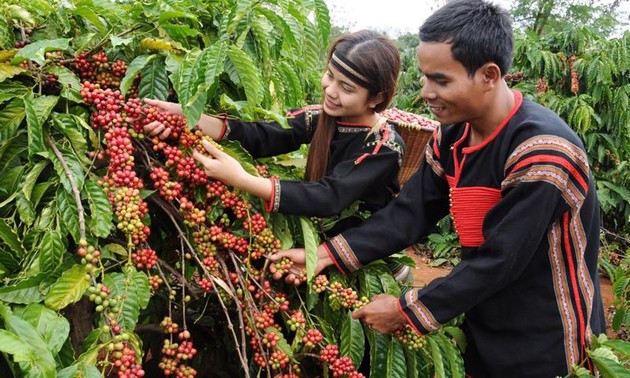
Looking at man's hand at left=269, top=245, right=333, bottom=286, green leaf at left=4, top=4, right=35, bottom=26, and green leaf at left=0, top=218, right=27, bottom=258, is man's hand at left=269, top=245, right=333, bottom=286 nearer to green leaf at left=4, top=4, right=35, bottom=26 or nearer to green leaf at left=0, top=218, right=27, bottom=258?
green leaf at left=0, top=218, right=27, bottom=258

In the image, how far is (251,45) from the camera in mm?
1589

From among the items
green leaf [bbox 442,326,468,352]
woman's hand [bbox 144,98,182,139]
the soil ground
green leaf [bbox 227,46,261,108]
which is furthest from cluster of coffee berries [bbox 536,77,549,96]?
woman's hand [bbox 144,98,182,139]

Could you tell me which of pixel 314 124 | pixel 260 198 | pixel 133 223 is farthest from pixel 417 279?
pixel 133 223

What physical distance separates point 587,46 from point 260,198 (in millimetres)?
5506

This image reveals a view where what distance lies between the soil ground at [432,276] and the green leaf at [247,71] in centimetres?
360

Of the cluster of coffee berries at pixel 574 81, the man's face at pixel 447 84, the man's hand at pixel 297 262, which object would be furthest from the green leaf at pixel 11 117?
the cluster of coffee berries at pixel 574 81

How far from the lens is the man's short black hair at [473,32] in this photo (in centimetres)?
142

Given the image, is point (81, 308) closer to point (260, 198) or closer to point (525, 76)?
point (260, 198)

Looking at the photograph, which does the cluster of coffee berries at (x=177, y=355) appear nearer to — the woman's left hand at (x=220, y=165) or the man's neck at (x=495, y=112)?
the woman's left hand at (x=220, y=165)

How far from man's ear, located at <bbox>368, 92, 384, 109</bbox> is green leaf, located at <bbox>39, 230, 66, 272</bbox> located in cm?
113

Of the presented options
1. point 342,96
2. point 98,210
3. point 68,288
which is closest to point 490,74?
point 342,96

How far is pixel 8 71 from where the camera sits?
4.37 feet

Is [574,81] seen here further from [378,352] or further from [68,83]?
[68,83]

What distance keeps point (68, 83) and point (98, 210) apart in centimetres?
35
